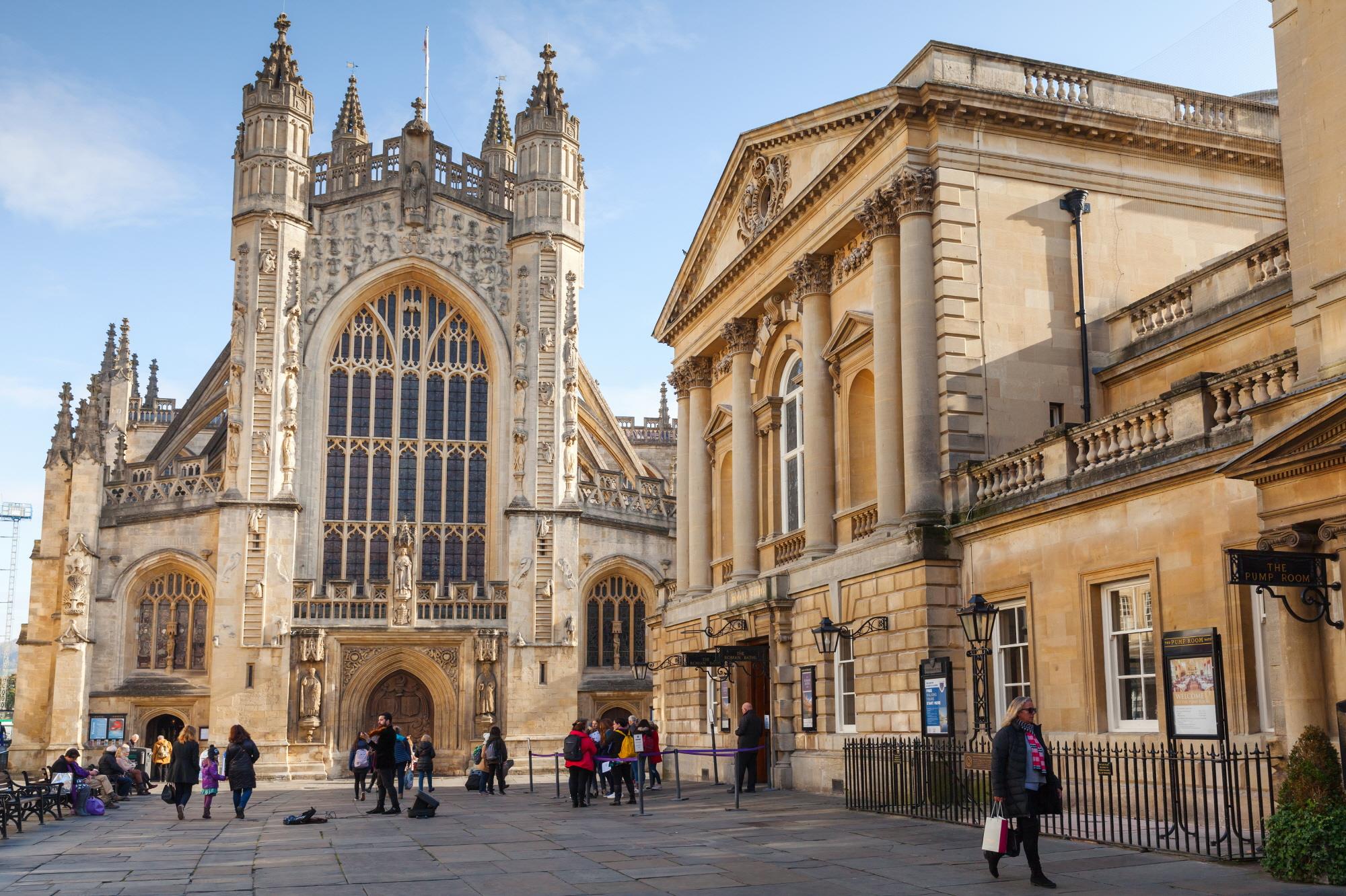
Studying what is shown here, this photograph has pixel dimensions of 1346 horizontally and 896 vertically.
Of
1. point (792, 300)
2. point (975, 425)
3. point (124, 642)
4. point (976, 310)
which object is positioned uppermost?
point (792, 300)

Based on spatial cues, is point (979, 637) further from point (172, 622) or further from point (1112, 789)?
point (172, 622)

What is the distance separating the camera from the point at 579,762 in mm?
21484

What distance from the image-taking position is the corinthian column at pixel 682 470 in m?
30.5

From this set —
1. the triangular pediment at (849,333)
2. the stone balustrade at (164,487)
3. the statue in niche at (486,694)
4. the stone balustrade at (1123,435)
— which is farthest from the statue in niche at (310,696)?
the stone balustrade at (1123,435)

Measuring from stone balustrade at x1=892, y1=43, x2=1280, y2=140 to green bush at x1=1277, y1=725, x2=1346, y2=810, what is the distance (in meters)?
12.2

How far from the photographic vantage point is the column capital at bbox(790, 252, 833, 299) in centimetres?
2373

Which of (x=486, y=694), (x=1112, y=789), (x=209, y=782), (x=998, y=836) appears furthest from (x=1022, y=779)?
(x=486, y=694)

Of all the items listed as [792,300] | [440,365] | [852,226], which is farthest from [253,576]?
[852,226]

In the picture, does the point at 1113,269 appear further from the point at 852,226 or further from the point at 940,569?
the point at 940,569

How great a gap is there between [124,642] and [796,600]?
2502 cm

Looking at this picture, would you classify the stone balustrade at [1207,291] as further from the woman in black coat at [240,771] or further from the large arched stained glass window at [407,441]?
the large arched stained glass window at [407,441]

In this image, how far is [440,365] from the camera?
4309 centimetres

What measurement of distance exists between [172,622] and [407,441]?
897cm

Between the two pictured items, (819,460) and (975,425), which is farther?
(819,460)
